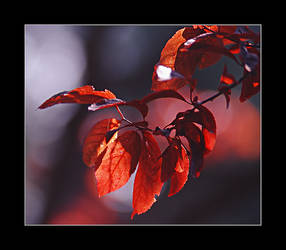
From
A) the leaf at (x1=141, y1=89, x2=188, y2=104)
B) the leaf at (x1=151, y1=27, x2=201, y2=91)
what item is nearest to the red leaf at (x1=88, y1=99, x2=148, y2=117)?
the leaf at (x1=141, y1=89, x2=188, y2=104)

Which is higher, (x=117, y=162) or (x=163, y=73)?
(x=163, y=73)

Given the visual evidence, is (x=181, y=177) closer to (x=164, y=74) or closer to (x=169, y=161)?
(x=169, y=161)

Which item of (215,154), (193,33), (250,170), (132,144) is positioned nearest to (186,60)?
(193,33)

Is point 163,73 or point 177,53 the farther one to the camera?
point 177,53

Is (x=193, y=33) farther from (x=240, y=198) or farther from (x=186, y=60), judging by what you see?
(x=240, y=198)

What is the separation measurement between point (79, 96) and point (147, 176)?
0.15 meters

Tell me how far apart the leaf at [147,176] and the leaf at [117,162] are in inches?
0.5

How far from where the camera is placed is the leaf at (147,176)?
0.42 m

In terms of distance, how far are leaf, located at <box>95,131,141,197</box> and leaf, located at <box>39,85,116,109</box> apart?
0.23ft

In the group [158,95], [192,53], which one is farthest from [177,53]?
[158,95]

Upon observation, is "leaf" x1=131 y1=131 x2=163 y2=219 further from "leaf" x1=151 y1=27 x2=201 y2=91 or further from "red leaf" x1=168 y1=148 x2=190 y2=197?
"leaf" x1=151 y1=27 x2=201 y2=91

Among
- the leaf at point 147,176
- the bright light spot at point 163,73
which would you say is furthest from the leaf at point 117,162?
the bright light spot at point 163,73

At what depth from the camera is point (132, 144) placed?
1.38 feet

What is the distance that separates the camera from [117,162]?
418 millimetres
